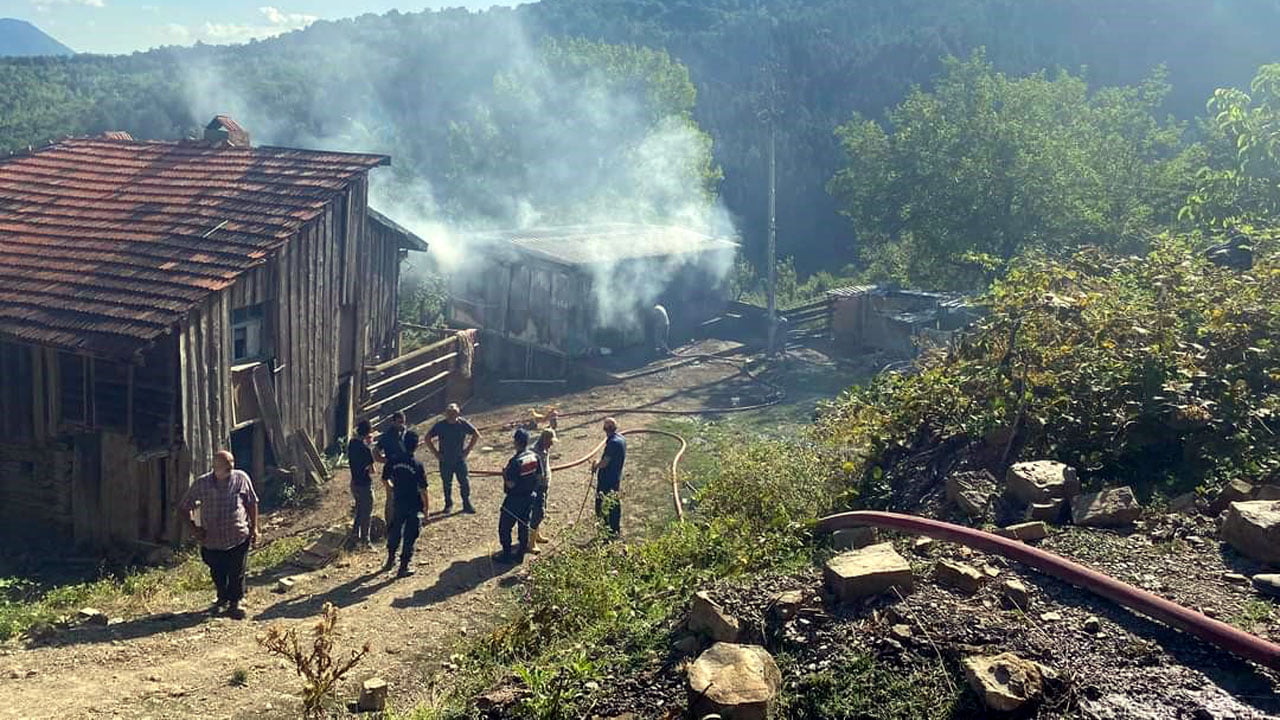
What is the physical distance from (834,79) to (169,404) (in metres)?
47.6

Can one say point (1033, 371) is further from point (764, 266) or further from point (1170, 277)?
point (764, 266)

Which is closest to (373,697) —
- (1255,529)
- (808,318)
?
(1255,529)

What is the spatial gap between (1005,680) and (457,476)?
30.7 ft

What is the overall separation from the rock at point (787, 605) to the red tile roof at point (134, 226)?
861 cm

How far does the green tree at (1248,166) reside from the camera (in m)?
11.3

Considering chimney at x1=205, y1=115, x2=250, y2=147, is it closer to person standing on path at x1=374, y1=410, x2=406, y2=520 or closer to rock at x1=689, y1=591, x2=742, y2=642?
person standing on path at x1=374, y1=410, x2=406, y2=520

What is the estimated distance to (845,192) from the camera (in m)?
28.5

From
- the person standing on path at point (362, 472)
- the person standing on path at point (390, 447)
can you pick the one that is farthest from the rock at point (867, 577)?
the person standing on path at point (362, 472)

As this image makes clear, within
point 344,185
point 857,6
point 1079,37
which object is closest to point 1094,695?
point 344,185

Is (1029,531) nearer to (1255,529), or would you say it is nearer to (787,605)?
(1255,529)

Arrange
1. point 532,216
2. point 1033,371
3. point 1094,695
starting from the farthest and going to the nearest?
point 532,216 < point 1033,371 < point 1094,695

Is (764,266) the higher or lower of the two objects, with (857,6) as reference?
lower

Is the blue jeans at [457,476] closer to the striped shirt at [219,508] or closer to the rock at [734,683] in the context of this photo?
the striped shirt at [219,508]

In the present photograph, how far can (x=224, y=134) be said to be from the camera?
52.9ft
